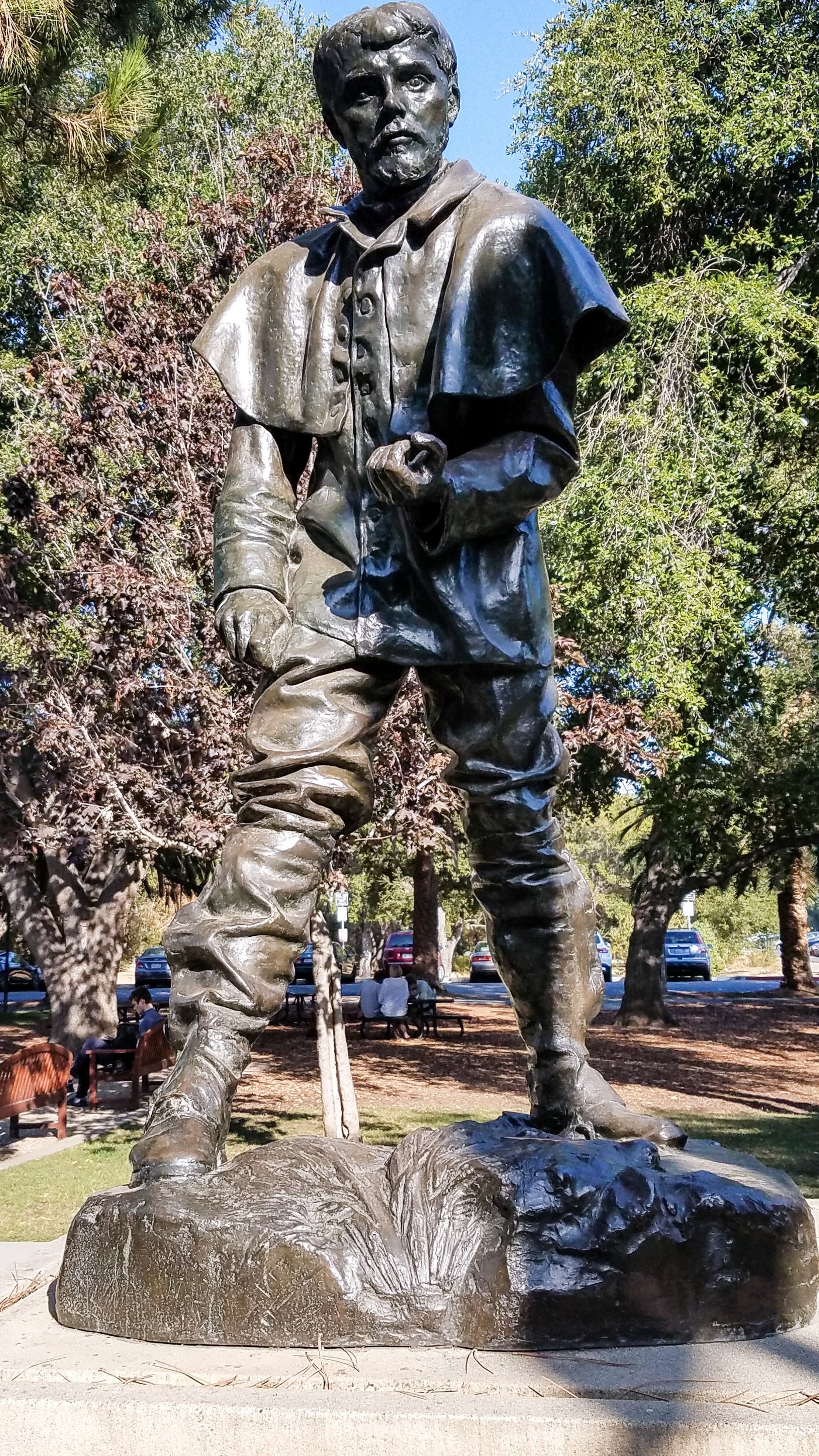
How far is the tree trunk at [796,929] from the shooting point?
102 feet

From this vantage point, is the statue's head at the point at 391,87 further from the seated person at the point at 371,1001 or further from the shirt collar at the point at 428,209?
the seated person at the point at 371,1001

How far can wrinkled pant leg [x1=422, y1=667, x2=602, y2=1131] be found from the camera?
9.66 ft

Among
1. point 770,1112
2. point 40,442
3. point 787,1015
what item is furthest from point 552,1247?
point 787,1015

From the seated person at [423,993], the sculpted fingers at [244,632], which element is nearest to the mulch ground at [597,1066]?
the seated person at [423,993]

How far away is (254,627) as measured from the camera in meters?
2.91

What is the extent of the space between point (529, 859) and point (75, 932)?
51.8 feet

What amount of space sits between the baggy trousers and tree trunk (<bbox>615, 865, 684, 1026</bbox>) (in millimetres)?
18551

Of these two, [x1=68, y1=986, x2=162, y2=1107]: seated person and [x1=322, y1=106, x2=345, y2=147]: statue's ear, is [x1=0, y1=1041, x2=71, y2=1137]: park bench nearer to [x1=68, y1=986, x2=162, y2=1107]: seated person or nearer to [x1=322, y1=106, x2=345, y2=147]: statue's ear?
[x1=68, y1=986, x2=162, y2=1107]: seated person

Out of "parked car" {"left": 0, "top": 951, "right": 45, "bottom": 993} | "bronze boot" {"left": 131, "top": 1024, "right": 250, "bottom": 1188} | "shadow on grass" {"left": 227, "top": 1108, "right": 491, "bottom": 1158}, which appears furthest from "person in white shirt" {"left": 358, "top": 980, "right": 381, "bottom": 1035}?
"parked car" {"left": 0, "top": 951, "right": 45, "bottom": 993}

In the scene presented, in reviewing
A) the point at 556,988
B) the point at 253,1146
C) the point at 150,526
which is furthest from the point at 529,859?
the point at 150,526

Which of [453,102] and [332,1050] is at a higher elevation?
[453,102]

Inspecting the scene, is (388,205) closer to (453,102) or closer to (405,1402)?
(453,102)

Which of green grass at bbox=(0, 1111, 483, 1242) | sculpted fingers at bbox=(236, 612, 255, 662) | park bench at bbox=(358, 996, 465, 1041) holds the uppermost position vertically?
sculpted fingers at bbox=(236, 612, 255, 662)

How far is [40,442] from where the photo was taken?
9547 mm
